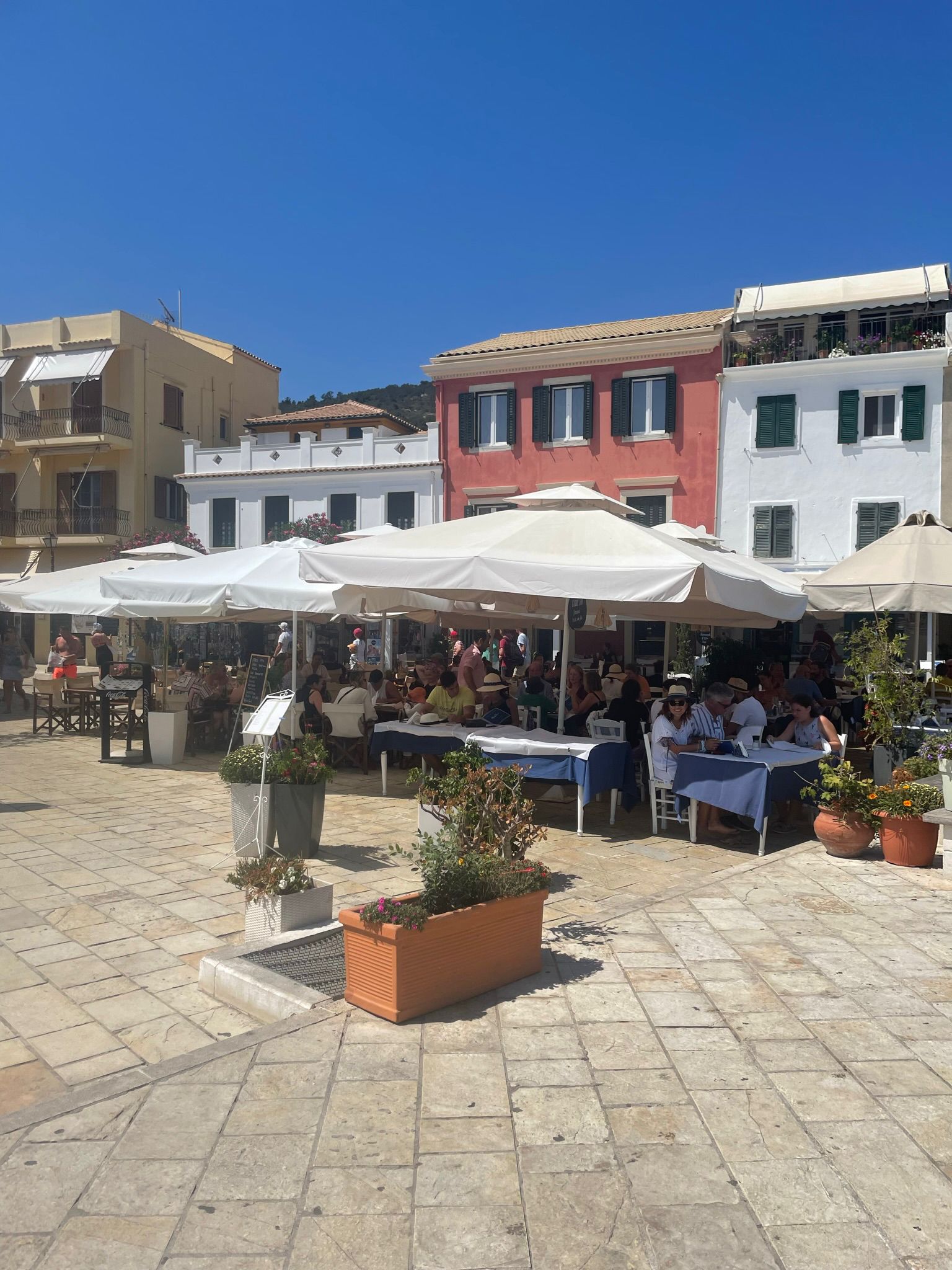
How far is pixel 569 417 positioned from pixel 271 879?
70.3 feet

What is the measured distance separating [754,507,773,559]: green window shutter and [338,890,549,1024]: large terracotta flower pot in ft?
64.5

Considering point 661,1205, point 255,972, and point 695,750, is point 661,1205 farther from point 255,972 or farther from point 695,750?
point 695,750

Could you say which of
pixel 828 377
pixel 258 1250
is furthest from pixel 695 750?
pixel 828 377

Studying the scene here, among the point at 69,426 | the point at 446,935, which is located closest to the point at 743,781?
the point at 446,935

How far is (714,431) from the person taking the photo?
23.3 meters

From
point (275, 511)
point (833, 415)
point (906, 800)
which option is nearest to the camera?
point (906, 800)

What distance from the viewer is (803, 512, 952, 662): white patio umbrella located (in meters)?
8.79

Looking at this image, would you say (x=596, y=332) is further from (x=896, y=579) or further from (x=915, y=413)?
(x=896, y=579)

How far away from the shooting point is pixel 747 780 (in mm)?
6805

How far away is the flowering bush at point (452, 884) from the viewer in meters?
3.88

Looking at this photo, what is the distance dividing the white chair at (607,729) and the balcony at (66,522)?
24.4 metres

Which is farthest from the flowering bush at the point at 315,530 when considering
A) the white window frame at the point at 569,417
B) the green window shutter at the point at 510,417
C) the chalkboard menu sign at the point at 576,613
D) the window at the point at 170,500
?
the chalkboard menu sign at the point at 576,613

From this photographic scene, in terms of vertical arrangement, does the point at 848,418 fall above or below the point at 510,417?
below

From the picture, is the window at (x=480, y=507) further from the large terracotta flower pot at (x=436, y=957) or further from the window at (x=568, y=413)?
the large terracotta flower pot at (x=436, y=957)
